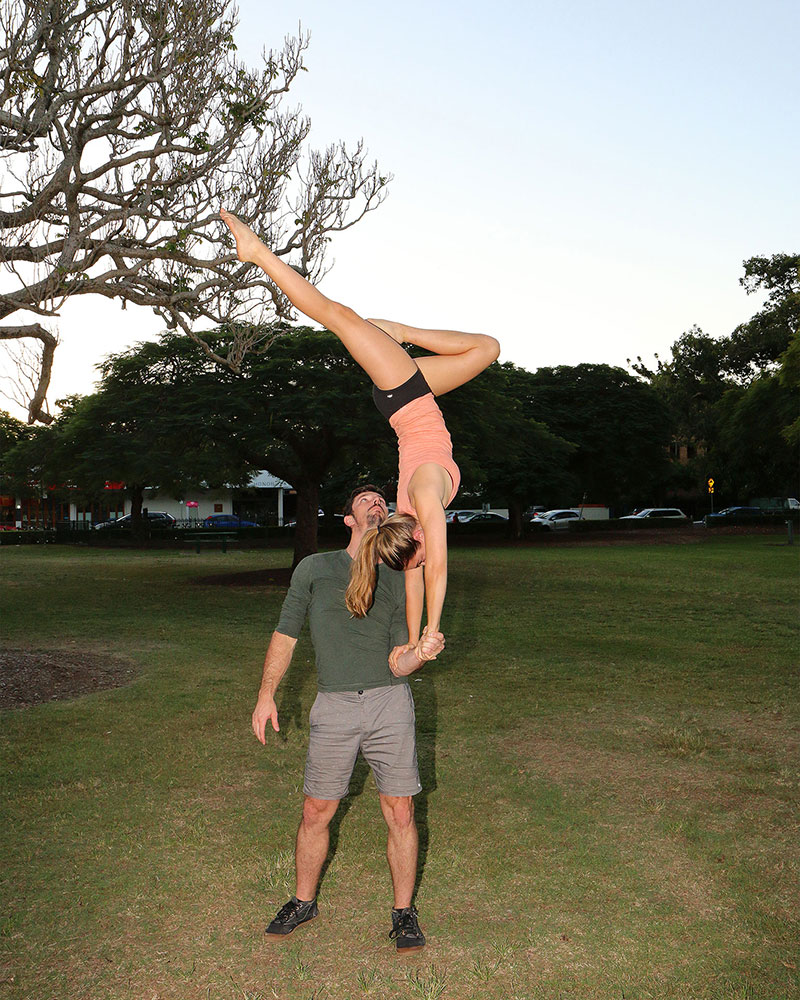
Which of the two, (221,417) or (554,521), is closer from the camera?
(221,417)

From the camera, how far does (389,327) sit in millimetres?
3746

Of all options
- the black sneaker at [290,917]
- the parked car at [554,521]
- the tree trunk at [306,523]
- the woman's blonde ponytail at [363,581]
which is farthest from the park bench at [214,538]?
the woman's blonde ponytail at [363,581]

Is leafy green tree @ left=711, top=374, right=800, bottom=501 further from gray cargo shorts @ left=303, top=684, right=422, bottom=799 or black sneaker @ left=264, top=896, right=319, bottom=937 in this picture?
black sneaker @ left=264, top=896, right=319, bottom=937

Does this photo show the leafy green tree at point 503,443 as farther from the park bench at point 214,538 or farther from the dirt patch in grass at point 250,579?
the park bench at point 214,538

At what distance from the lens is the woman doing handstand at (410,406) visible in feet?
11.2

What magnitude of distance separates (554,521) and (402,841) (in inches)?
2099

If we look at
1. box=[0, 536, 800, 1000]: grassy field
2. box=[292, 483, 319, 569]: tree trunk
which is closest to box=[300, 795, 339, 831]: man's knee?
box=[0, 536, 800, 1000]: grassy field

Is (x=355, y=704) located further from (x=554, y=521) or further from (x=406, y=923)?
(x=554, y=521)

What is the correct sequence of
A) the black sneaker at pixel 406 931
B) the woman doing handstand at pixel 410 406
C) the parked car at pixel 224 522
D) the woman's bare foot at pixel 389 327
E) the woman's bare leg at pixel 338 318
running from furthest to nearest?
the parked car at pixel 224 522 < the black sneaker at pixel 406 931 < the woman's bare foot at pixel 389 327 < the woman doing handstand at pixel 410 406 < the woman's bare leg at pixel 338 318

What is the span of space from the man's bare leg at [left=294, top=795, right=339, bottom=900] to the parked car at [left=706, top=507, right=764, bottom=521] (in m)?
58.2

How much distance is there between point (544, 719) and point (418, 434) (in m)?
6.04

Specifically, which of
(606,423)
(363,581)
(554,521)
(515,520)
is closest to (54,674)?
(363,581)

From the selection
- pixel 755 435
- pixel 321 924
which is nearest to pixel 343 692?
pixel 321 924

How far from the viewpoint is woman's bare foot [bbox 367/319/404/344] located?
12.3ft
